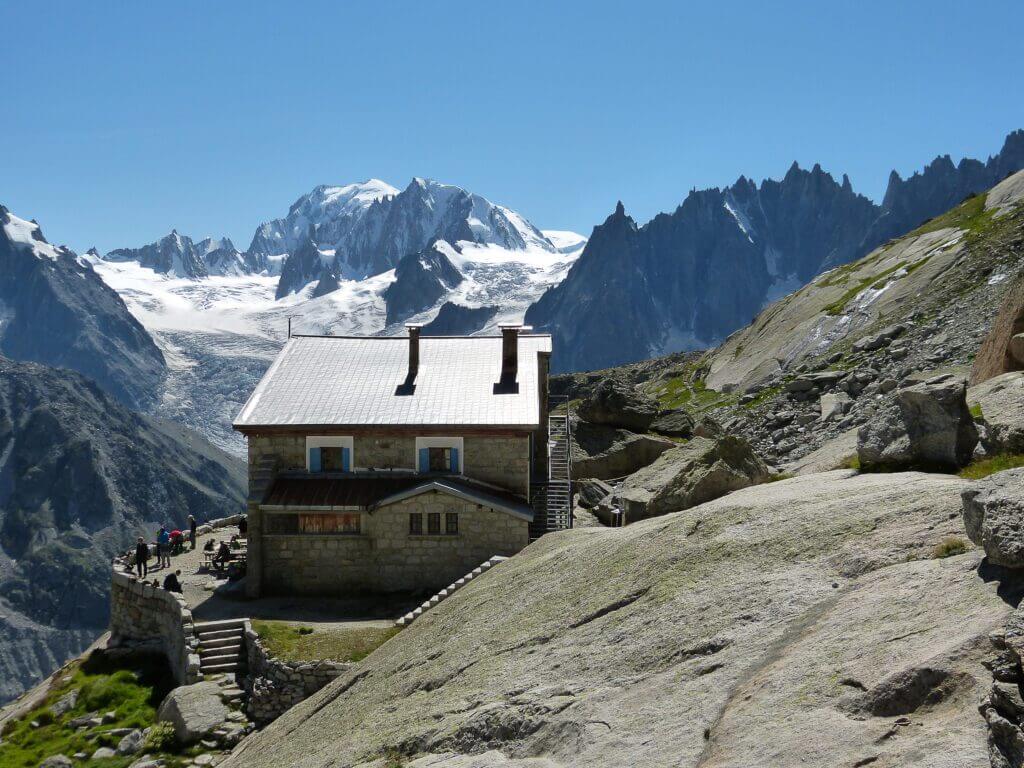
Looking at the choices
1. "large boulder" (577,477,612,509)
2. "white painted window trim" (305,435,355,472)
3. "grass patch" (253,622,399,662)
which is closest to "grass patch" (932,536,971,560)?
"grass patch" (253,622,399,662)

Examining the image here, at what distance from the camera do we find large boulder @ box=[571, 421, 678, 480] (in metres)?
55.4

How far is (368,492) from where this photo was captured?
41.0 m

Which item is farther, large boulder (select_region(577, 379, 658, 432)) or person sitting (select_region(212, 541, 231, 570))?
large boulder (select_region(577, 379, 658, 432))

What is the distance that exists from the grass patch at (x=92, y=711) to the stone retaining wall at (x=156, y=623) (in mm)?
1083

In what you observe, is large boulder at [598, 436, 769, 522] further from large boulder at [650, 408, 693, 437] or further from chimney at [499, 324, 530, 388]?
large boulder at [650, 408, 693, 437]

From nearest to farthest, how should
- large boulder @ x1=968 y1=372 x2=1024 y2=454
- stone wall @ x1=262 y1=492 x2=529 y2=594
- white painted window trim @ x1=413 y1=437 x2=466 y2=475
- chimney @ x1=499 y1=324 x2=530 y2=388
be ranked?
large boulder @ x1=968 y1=372 x2=1024 y2=454, stone wall @ x1=262 y1=492 x2=529 y2=594, white painted window trim @ x1=413 y1=437 x2=466 y2=475, chimney @ x1=499 y1=324 x2=530 y2=388

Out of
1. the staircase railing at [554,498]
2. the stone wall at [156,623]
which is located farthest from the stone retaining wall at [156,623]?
the staircase railing at [554,498]

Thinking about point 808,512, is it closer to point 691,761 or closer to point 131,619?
point 691,761

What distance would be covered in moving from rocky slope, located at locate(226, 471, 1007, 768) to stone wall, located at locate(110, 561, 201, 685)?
11.3m

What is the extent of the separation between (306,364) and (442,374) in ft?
23.0

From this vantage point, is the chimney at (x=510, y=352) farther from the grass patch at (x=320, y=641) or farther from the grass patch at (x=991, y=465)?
the grass patch at (x=991, y=465)

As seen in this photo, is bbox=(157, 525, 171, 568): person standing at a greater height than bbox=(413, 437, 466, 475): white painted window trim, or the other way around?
bbox=(413, 437, 466, 475): white painted window trim

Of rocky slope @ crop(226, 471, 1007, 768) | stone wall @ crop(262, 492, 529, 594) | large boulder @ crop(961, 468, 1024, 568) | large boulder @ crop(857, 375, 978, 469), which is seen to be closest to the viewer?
rocky slope @ crop(226, 471, 1007, 768)

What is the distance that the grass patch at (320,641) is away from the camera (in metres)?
31.4
